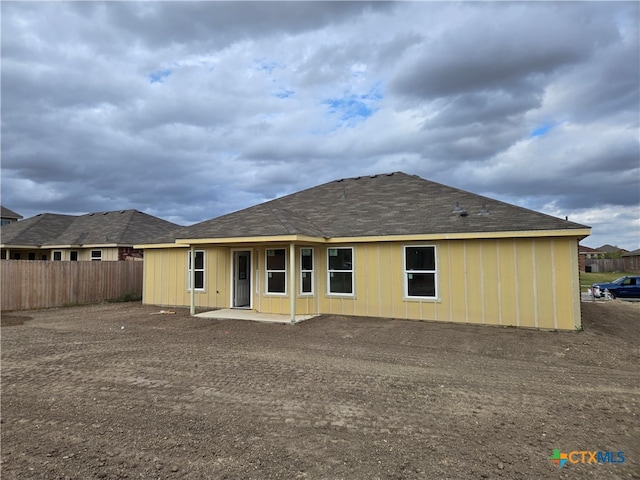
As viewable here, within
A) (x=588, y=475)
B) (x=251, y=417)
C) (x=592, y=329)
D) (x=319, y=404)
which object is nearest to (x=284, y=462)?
(x=251, y=417)

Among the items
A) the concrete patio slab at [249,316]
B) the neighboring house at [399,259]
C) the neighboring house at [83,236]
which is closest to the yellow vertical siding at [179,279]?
the neighboring house at [399,259]

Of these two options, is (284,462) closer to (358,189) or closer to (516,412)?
(516,412)

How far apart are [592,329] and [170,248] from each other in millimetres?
14423

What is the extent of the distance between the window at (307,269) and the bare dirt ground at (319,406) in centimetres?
330

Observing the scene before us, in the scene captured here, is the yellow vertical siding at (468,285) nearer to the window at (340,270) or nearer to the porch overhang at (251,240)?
the window at (340,270)

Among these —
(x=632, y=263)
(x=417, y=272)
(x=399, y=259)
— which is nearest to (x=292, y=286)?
(x=399, y=259)

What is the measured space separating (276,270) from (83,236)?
16645 mm

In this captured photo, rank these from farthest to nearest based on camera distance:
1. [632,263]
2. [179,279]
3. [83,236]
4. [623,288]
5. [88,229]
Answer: [632,263] → [88,229] → [83,236] → [623,288] → [179,279]

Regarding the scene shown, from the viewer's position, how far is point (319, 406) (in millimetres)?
4934

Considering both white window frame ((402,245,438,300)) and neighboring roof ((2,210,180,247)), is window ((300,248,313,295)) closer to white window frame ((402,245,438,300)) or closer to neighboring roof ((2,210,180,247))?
white window frame ((402,245,438,300))

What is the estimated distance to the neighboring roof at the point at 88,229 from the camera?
22.5 meters

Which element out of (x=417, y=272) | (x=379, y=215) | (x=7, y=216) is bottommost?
(x=417, y=272)

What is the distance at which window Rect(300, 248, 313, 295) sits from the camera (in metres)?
12.6

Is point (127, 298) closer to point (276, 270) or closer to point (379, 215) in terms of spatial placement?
point (276, 270)
